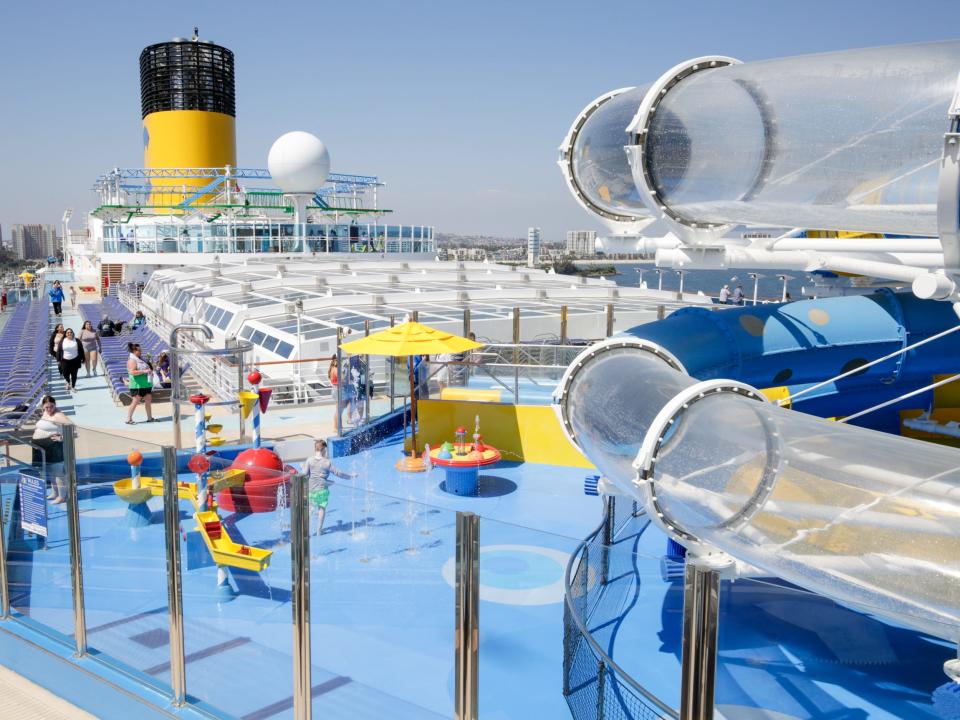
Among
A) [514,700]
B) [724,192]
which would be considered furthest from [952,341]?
[514,700]

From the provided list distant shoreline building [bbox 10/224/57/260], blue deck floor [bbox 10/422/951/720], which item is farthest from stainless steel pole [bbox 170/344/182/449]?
distant shoreline building [bbox 10/224/57/260]

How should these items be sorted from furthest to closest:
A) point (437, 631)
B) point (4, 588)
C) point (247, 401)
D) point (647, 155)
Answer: point (247, 401) < point (4, 588) < point (437, 631) < point (647, 155)

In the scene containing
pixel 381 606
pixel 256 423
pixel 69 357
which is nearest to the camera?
pixel 381 606

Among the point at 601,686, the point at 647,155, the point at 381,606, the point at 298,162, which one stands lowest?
the point at 601,686

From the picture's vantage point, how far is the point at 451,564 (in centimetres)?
370

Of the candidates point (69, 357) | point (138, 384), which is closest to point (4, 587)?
point (138, 384)

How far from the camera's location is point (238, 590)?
4.41 metres

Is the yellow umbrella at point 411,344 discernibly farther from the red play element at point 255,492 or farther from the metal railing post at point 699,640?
the metal railing post at point 699,640

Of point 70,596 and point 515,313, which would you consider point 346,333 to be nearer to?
point 515,313

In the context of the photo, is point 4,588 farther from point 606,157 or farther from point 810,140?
point 810,140

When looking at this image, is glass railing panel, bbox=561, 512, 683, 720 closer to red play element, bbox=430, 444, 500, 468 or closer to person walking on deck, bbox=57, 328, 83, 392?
red play element, bbox=430, 444, 500, 468

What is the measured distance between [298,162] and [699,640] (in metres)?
31.1

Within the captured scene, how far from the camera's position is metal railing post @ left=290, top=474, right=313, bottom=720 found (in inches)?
157

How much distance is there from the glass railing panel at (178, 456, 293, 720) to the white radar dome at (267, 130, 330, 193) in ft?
94.7
